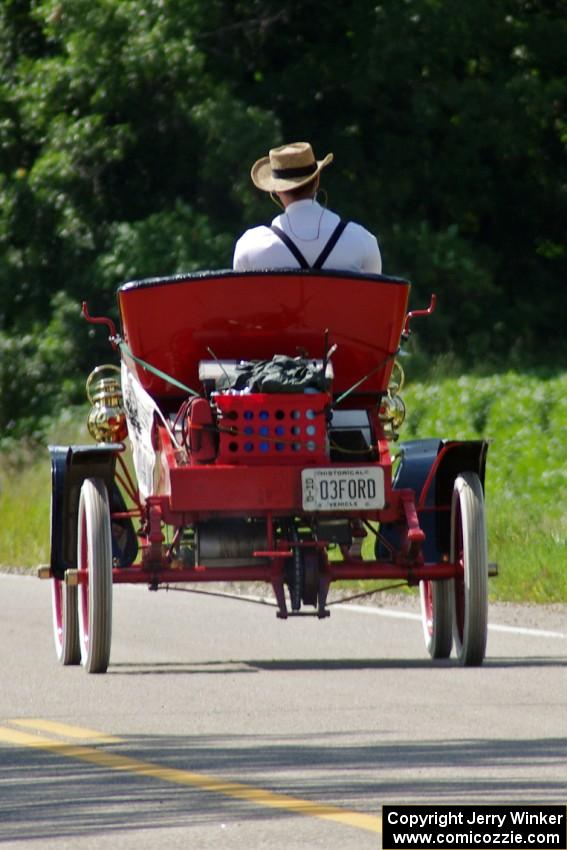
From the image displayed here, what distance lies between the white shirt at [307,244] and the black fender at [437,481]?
97 centimetres

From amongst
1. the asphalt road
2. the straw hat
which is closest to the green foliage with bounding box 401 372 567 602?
the asphalt road

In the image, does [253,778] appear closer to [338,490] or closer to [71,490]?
[338,490]

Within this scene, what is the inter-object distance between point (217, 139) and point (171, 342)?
19759 mm

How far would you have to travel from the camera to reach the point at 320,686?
1005cm

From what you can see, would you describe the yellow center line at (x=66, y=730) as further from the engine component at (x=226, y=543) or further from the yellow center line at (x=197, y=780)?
the engine component at (x=226, y=543)

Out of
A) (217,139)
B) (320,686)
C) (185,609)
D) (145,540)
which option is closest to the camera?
(320,686)

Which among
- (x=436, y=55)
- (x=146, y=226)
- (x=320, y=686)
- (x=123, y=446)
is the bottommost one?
(x=146, y=226)

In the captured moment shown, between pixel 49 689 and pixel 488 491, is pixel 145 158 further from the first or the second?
pixel 49 689

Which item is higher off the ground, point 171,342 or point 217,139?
point 171,342

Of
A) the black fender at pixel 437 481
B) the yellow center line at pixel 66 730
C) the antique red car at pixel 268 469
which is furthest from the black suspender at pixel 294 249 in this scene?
the yellow center line at pixel 66 730

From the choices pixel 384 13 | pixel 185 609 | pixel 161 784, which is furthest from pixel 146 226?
pixel 161 784

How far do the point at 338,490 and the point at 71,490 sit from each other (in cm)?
142

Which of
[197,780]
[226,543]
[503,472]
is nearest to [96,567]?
[226,543]

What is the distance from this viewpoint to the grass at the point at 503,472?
15.2 metres
